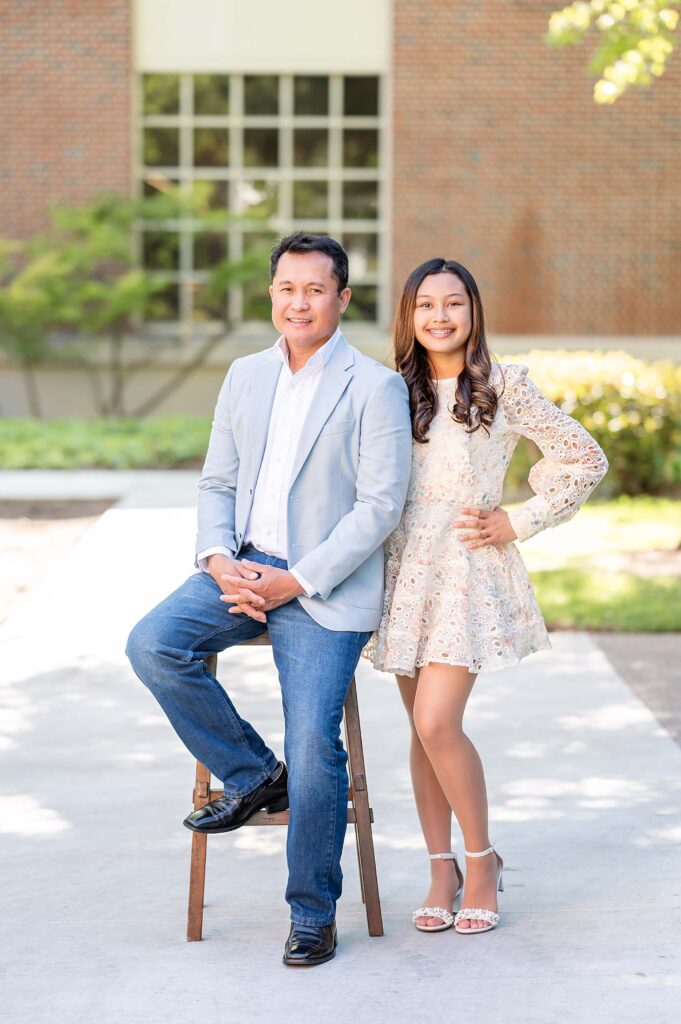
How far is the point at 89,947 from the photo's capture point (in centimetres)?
379

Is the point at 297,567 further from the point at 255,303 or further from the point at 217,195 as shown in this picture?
the point at 217,195

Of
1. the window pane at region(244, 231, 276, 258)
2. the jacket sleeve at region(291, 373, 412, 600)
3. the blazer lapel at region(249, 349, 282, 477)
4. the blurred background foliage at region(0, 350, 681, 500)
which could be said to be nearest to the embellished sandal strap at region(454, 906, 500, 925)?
the jacket sleeve at region(291, 373, 412, 600)

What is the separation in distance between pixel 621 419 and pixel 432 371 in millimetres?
9003

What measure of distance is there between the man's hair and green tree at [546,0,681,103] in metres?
6.14

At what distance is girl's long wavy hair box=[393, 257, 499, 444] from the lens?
388cm

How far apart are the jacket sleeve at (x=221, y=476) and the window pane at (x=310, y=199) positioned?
45.8ft

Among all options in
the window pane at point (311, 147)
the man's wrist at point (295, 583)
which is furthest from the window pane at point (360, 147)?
the man's wrist at point (295, 583)

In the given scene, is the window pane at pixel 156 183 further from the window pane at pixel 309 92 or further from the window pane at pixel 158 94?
the window pane at pixel 309 92

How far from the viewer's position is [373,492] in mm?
3768

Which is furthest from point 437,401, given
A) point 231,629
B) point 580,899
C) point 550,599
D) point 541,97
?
point 541,97

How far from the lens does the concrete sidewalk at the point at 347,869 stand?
3465 millimetres

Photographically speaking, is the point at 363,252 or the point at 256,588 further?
the point at 363,252

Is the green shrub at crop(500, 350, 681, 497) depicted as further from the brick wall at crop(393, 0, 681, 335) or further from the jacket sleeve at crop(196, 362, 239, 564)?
the jacket sleeve at crop(196, 362, 239, 564)

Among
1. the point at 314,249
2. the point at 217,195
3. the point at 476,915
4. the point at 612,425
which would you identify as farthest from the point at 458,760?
the point at 217,195
